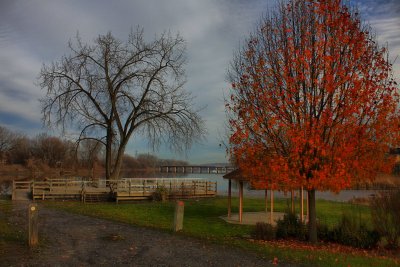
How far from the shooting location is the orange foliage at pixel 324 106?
1157cm

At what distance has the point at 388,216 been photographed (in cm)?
1265

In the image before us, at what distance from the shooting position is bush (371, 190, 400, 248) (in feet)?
40.7

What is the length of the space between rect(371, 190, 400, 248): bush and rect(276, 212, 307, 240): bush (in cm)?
246

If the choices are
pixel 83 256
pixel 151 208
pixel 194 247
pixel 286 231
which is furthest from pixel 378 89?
pixel 151 208

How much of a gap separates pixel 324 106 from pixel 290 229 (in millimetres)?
4831

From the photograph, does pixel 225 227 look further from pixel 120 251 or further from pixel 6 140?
pixel 6 140

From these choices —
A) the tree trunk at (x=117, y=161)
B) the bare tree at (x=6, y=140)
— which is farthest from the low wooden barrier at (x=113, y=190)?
the bare tree at (x=6, y=140)

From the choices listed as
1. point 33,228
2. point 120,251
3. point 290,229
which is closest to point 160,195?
point 290,229

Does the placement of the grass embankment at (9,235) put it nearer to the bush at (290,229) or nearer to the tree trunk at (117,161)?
the bush at (290,229)

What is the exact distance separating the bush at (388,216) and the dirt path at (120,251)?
568 cm

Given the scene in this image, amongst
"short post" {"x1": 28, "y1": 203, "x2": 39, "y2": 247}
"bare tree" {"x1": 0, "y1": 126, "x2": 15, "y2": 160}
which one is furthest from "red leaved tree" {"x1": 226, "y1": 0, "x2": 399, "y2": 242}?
"bare tree" {"x1": 0, "y1": 126, "x2": 15, "y2": 160}

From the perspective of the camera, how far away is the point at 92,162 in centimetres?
3272

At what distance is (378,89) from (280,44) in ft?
11.0

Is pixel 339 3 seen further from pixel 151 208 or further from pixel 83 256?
pixel 151 208
